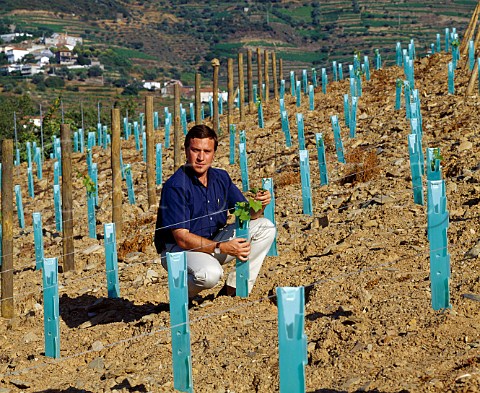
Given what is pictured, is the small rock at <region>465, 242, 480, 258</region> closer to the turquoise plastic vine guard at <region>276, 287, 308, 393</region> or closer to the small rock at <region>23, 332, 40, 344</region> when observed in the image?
the turquoise plastic vine guard at <region>276, 287, 308, 393</region>

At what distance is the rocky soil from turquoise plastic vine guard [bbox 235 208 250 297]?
0.08m

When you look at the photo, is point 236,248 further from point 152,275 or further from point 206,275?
point 152,275

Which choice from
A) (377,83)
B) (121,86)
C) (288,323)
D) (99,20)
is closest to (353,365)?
(288,323)

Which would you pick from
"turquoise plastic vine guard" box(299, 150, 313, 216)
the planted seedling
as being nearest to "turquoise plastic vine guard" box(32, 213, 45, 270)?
"turquoise plastic vine guard" box(299, 150, 313, 216)

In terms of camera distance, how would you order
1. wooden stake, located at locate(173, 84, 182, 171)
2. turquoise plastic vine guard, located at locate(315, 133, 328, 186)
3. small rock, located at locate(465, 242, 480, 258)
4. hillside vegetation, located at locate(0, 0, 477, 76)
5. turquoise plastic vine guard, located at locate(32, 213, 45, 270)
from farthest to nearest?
hillside vegetation, located at locate(0, 0, 477, 76), wooden stake, located at locate(173, 84, 182, 171), turquoise plastic vine guard, located at locate(315, 133, 328, 186), turquoise plastic vine guard, located at locate(32, 213, 45, 270), small rock, located at locate(465, 242, 480, 258)

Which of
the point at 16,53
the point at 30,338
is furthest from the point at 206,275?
the point at 16,53

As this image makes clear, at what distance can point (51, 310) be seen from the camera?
6.73 metres

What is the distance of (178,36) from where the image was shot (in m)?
111

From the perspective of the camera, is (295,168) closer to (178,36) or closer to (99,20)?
(178,36)

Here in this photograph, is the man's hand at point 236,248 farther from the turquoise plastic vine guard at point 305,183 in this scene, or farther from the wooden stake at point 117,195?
the wooden stake at point 117,195

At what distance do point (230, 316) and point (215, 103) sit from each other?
41.7 ft

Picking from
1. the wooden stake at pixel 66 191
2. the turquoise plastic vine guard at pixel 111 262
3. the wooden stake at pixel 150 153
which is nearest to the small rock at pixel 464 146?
the wooden stake at pixel 150 153

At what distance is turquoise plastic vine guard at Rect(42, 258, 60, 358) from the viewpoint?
6.57m

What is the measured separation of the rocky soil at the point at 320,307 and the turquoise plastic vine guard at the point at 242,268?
0.08 m
